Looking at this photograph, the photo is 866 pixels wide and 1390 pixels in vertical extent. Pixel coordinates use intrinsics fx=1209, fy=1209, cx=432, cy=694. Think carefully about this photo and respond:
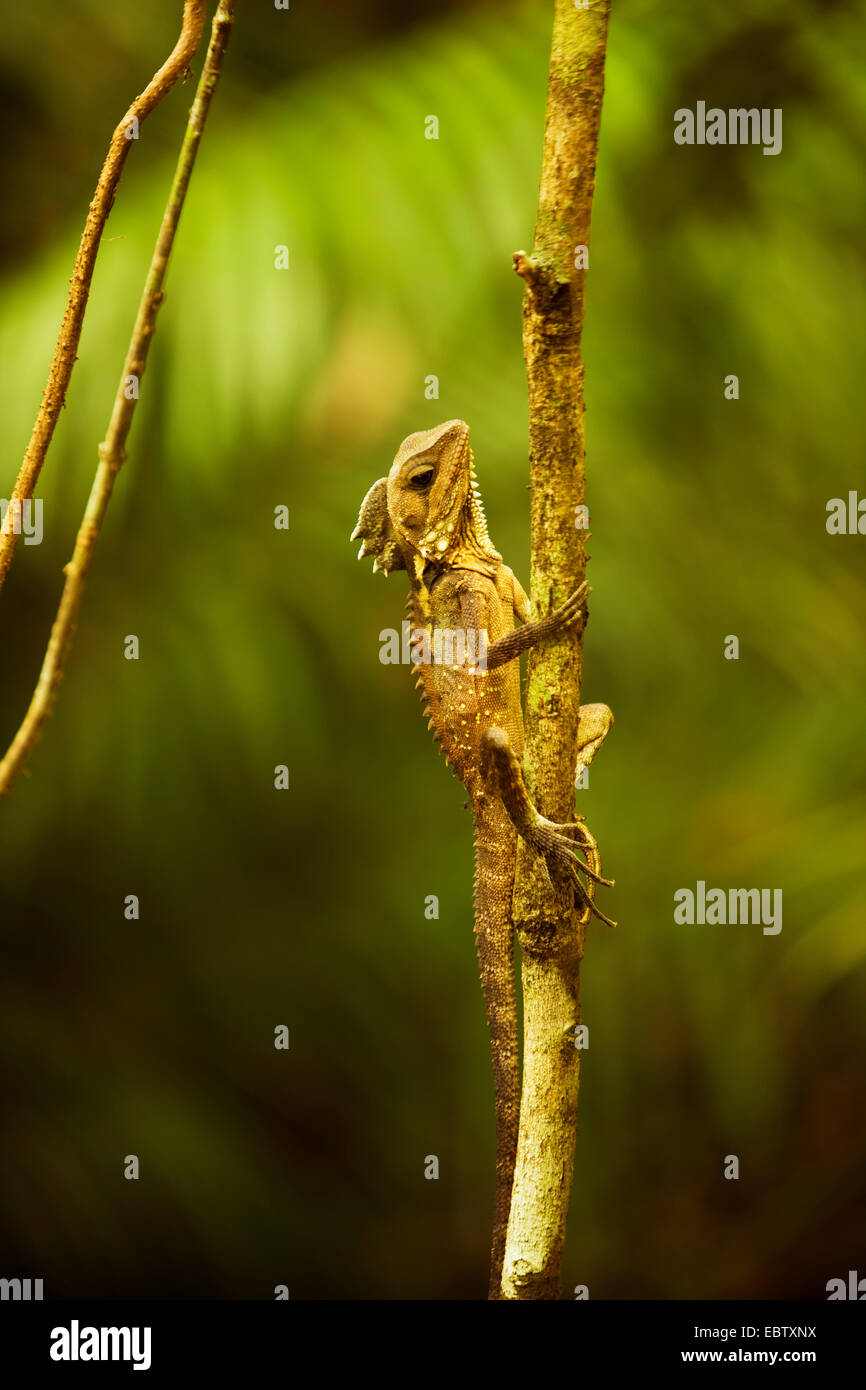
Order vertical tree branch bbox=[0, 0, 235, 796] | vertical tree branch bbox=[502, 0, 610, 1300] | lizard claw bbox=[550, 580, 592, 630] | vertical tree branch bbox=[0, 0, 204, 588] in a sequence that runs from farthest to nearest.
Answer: lizard claw bbox=[550, 580, 592, 630] → vertical tree branch bbox=[502, 0, 610, 1300] → vertical tree branch bbox=[0, 0, 204, 588] → vertical tree branch bbox=[0, 0, 235, 796]

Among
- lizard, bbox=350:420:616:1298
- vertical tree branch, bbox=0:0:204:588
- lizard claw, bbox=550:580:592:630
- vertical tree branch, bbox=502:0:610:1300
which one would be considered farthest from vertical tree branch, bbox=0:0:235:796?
lizard, bbox=350:420:616:1298

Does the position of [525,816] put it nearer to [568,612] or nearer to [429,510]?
[568,612]

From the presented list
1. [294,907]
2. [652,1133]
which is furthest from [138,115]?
[652,1133]

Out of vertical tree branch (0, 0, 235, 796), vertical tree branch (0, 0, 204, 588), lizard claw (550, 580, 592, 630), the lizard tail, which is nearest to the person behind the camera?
vertical tree branch (0, 0, 235, 796)

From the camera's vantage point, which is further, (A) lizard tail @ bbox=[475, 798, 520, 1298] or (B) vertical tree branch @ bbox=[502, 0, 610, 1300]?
(A) lizard tail @ bbox=[475, 798, 520, 1298]

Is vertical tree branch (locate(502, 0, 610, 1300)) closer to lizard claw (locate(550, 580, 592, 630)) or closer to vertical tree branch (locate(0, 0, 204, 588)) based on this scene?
lizard claw (locate(550, 580, 592, 630))

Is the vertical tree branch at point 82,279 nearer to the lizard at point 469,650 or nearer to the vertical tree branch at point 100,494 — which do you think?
the vertical tree branch at point 100,494

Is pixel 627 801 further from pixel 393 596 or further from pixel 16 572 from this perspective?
pixel 16 572

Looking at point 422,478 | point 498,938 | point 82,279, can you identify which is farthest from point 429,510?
point 82,279
